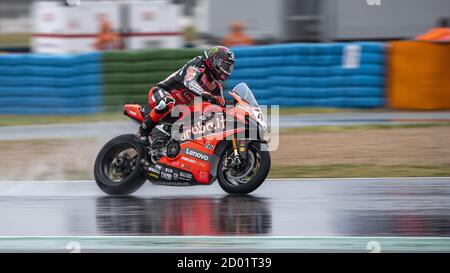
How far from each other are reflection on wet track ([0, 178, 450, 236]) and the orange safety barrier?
596 centimetres

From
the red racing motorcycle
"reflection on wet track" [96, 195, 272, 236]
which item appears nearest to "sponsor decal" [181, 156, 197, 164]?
the red racing motorcycle

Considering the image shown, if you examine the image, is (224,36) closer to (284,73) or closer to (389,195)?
(284,73)

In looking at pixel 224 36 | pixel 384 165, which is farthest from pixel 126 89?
pixel 384 165

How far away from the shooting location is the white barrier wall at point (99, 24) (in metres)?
18.7

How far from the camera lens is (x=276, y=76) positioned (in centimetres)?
1587

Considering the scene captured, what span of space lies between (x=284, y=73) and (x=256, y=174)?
7.66 metres

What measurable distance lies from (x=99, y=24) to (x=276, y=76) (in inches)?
195

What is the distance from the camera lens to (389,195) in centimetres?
871

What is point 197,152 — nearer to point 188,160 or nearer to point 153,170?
point 188,160

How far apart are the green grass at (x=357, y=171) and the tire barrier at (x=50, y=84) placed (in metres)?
6.07

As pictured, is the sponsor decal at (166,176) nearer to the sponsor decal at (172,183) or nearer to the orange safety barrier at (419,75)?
the sponsor decal at (172,183)

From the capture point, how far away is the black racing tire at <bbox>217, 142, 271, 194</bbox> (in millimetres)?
8344

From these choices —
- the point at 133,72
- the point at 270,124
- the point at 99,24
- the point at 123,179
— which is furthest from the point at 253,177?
the point at 99,24

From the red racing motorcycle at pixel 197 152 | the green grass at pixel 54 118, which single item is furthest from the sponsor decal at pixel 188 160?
the green grass at pixel 54 118
